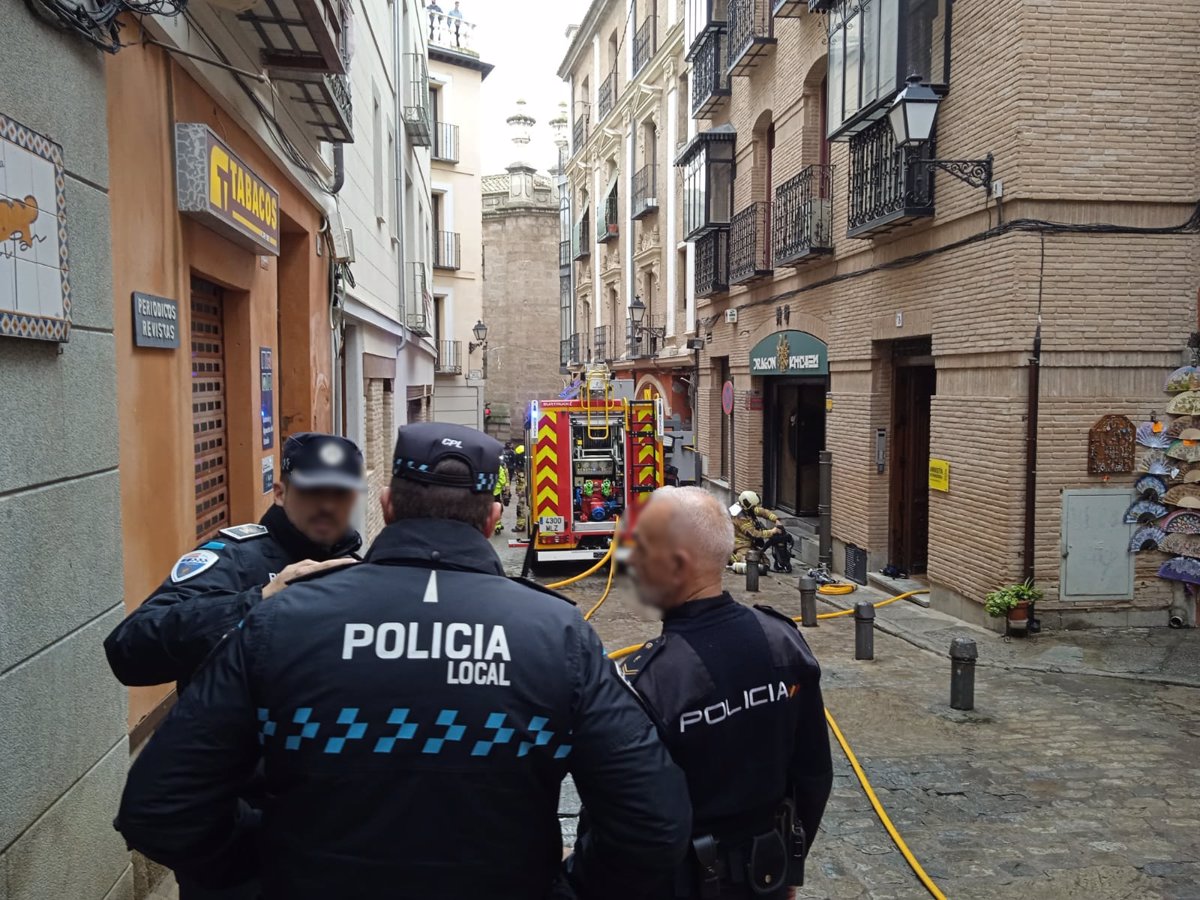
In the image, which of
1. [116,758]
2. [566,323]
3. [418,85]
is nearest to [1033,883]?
[116,758]

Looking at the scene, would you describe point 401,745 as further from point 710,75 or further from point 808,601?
point 710,75

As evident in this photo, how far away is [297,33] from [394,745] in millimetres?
5507

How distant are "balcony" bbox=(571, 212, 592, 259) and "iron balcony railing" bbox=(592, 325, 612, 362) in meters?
3.10

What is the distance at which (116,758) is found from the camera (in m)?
3.78

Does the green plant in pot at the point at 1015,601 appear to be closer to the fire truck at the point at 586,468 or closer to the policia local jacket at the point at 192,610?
the fire truck at the point at 586,468

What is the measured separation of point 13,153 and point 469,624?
2223mm

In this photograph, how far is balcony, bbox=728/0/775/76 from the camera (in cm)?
1630

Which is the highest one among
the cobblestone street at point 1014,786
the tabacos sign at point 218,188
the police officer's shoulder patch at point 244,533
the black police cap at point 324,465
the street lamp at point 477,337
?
the street lamp at point 477,337

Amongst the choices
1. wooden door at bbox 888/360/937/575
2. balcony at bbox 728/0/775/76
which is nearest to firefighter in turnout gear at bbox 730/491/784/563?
wooden door at bbox 888/360/937/575

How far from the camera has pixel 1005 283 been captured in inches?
366

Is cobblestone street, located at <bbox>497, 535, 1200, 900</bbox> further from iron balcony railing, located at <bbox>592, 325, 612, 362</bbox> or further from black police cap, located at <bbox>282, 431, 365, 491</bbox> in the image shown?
iron balcony railing, located at <bbox>592, 325, 612, 362</bbox>

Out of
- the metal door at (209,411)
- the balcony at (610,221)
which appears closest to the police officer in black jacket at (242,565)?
the metal door at (209,411)

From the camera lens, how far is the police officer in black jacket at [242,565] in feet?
8.52

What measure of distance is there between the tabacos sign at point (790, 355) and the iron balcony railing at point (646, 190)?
8.70m
